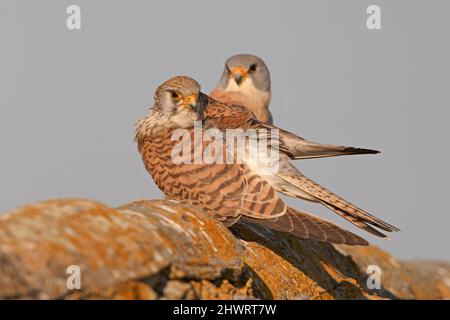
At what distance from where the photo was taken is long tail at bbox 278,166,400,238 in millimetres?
5976

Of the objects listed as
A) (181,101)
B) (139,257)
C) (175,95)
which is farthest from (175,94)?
(139,257)

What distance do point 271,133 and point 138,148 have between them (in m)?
1.25

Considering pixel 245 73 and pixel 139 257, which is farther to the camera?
pixel 245 73

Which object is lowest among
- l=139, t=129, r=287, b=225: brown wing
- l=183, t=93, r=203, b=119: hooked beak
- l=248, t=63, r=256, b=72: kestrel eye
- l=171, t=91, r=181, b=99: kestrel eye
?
l=139, t=129, r=287, b=225: brown wing

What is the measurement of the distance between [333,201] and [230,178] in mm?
857

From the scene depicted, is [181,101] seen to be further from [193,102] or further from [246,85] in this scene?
[246,85]

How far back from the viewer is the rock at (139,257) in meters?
3.45

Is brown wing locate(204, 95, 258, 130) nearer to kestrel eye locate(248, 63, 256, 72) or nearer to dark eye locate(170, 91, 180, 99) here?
dark eye locate(170, 91, 180, 99)

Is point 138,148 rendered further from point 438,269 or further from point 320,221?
point 438,269

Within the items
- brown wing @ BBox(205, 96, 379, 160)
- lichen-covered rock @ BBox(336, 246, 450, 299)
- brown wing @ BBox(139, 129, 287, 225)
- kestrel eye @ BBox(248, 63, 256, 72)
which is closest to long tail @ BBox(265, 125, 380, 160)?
brown wing @ BBox(205, 96, 379, 160)

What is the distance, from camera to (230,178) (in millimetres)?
6203

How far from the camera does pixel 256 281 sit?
5.06 m
